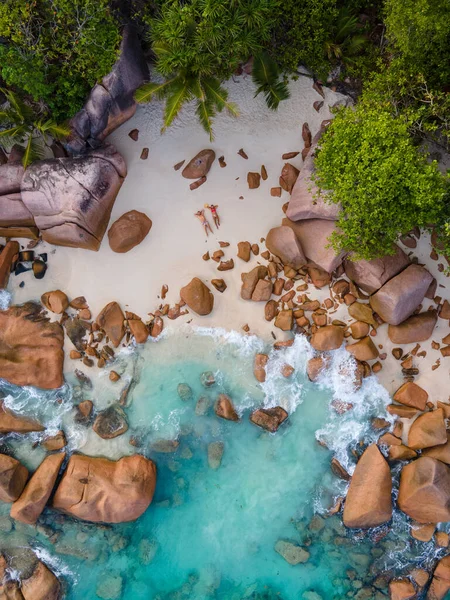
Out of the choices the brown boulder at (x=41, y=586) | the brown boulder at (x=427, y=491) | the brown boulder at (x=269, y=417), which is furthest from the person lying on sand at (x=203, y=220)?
the brown boulder at (x=41, y=586)

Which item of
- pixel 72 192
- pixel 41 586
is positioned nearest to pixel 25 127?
pixel 72 192

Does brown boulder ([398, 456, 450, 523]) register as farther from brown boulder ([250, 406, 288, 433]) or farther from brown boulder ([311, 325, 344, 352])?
brown boulder ([311, 325, 344, 352])

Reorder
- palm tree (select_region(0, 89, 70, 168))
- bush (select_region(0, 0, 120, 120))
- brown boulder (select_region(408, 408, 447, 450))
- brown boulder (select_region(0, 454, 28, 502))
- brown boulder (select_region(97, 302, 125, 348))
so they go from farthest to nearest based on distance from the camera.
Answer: brown boulder (select_region(97, 302, 125, 348)) → brown boulder (select_region(0, 454, 28, 502)) → brown boulder (select_region(408, 408, 447, 450)) → palm tree (select_region(0, 89, 70, 168)) → bush (select_region(0, 0, 120, 120))

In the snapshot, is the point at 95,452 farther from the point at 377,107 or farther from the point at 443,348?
the point at 377,107

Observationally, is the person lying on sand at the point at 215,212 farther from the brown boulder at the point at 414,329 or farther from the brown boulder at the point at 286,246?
the brown boulder at the point at 414,329

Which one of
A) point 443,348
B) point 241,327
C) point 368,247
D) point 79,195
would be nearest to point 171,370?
point 241,327

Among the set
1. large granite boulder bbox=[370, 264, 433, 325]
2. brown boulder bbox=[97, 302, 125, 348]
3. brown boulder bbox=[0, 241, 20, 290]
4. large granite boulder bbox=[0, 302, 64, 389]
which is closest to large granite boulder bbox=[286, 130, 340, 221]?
large granite boulder bbox=[370, 264, 433, 325]
